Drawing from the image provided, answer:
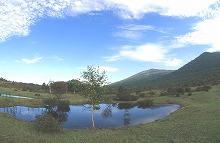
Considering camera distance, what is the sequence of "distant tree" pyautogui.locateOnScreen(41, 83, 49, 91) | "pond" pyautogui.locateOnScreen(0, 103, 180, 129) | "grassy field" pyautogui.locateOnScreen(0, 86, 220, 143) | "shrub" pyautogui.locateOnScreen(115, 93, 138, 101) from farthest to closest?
"distant tree" pyautogui.locateOnScreen(41, 83, 49, 91)
"shrub" pyautogui.locateOnScreen(115, 93, 138, 101)
"pond" pyautogui.locateOnScreen(0, 103, 180, 129)
"grassy field" pyautogui.locateOnScreen(0, 86, 220, 143)

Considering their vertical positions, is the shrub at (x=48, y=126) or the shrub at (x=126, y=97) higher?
the shrub at (x=126, y=97)

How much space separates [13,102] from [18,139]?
47904mm

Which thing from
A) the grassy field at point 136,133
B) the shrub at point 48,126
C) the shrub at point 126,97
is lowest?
the grassy field at point 136,133

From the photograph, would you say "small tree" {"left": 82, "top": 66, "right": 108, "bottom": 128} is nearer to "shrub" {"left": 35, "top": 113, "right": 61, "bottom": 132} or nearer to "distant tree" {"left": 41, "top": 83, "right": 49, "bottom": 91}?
"shrub" {"left": 35, "top": 113, "right": 61, "bottom": 132}

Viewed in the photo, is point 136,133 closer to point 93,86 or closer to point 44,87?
point 93,86

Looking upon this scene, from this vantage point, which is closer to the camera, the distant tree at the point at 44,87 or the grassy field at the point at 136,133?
the grassy field at the point at 136,133

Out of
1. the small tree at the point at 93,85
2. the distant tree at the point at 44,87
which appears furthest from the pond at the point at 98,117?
the distant tree at the point at 44,87

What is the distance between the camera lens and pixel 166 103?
89125 millimetres

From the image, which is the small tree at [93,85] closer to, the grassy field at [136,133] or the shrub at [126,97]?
the grassy field at [136,133]

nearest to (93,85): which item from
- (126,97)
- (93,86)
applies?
(93,86)

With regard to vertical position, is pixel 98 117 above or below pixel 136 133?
above

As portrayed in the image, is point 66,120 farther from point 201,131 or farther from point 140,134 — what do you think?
point 201,131

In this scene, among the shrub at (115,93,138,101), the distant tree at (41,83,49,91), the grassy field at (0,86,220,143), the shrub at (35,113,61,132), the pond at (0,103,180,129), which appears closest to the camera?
the grassy field at (0,86,220,143)

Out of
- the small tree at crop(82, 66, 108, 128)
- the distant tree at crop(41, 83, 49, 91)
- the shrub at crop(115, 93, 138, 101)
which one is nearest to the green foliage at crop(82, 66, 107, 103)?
the small tree at crop(82, 66, 108, 128)
